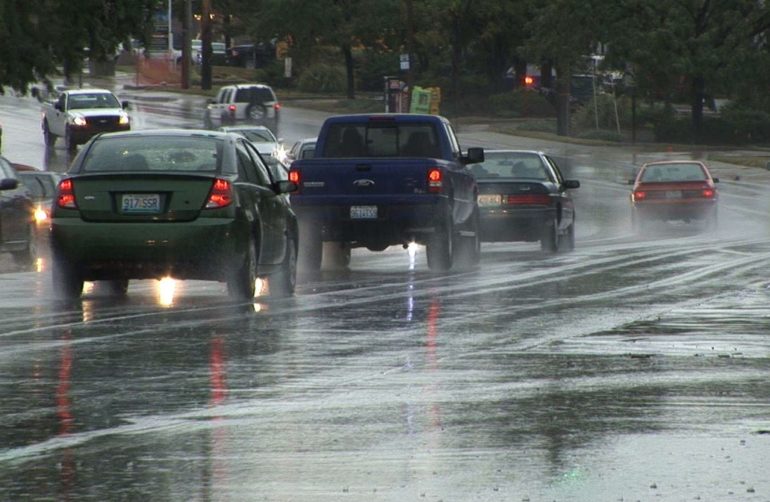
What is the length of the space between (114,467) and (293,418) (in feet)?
5.37

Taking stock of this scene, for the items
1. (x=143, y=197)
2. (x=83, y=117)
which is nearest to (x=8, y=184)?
(x=143, y=197)

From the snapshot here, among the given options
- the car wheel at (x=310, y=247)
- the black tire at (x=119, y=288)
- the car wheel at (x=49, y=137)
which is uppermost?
the black tire at (x=119, y=288)

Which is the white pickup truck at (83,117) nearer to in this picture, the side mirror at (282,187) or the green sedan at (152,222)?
the side mirror at (282,187)

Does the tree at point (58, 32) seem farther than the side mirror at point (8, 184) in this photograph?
Yes

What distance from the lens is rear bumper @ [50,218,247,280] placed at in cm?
1616

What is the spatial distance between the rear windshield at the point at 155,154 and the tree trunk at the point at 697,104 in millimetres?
54331

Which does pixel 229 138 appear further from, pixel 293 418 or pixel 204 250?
pixel 293 418

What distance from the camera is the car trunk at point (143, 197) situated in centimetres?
1627

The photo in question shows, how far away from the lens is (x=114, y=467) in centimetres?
810

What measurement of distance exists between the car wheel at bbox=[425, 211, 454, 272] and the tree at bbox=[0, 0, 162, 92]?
12437 millimetres

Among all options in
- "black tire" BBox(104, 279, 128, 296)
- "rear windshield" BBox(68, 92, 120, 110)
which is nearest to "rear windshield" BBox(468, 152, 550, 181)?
"black tire" BBox(104, 279, 128, 296)

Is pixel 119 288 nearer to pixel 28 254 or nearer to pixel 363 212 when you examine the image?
pixel 363 212

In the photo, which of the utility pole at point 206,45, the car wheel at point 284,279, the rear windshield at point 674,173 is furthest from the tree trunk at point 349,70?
the car wheel at point 284,279

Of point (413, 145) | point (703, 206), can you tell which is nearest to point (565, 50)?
point (703, 206)
